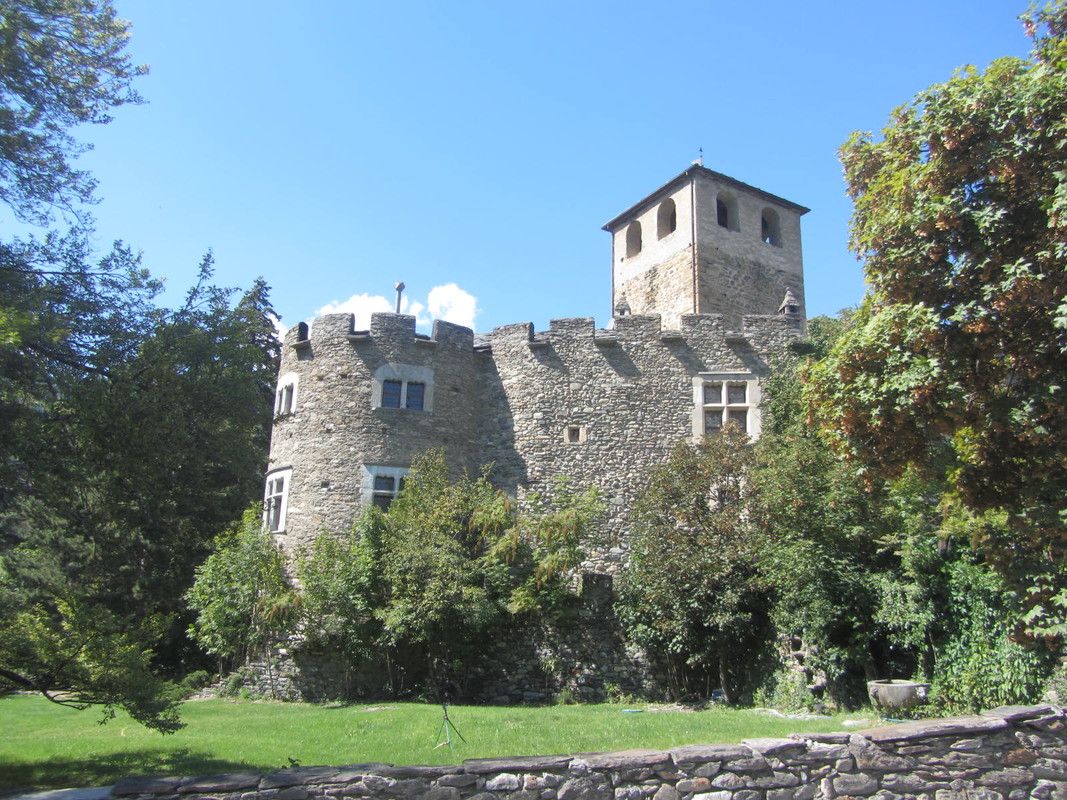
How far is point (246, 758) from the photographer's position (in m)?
10.1

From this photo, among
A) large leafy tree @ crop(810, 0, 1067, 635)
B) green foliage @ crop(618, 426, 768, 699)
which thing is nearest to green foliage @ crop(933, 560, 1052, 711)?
large leafy tree @ crop(810, 0, 1067, 635)

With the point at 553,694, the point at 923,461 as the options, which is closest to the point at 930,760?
the point at 923,461

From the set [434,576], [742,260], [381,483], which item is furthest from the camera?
[742,260]

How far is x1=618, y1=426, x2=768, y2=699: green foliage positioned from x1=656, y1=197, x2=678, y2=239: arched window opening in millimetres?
16210

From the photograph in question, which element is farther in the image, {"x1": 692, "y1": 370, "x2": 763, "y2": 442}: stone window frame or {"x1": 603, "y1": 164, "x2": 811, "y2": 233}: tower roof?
{"x1": 603, "y1": 164, "x2": 811, "y2": 233}: tower roof

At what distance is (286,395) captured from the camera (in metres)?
22.2

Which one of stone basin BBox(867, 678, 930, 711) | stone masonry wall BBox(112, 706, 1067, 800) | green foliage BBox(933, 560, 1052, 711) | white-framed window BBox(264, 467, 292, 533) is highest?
white-framed window BBox(264, 467, 292, 533)

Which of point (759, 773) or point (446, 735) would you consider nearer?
point (759, 773)

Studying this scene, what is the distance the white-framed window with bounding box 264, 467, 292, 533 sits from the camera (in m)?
20.8

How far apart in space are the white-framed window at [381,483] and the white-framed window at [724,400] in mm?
7891

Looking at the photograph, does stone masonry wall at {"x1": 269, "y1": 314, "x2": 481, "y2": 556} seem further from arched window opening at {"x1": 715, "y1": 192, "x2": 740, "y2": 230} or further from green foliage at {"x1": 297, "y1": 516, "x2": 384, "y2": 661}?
arched window opening at {"x1": 715, "y1": 192, "x2": 740, "y2": 230}

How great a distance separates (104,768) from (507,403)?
14.1m

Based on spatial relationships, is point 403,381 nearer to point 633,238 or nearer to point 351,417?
A: point 351,417

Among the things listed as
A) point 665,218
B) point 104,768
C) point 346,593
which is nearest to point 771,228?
point 665,218
